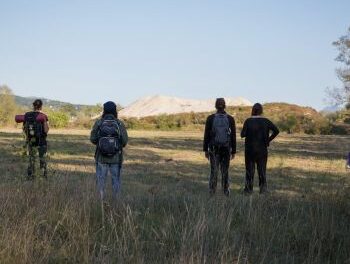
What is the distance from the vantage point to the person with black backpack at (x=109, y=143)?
9891 millimetres

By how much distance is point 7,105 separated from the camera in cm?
9088

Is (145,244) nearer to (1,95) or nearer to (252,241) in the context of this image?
(252,241)

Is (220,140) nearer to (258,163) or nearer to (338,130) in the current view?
(258,163)

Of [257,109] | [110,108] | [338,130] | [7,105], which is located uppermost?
[7,105]

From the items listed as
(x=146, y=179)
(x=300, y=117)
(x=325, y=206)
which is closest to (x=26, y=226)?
(x=325, y=206)

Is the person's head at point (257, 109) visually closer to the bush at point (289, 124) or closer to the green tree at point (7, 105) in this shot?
the bush at point (289, 124)

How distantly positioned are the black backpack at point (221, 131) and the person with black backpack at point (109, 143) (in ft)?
6.84

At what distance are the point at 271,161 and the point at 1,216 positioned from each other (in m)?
17.2

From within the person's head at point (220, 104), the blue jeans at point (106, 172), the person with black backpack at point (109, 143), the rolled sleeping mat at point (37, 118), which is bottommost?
the blue jeans at point (106, 172)

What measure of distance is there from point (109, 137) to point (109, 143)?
107 mm

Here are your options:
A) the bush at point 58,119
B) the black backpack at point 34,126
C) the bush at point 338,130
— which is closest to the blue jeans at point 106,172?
the black backpack at point 34,126

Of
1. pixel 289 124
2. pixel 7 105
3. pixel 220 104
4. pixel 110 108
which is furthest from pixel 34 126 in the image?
pixel 7 105

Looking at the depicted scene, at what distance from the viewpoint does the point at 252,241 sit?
6828 mm

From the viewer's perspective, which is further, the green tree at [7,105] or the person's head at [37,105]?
the green tree at [7,105]
